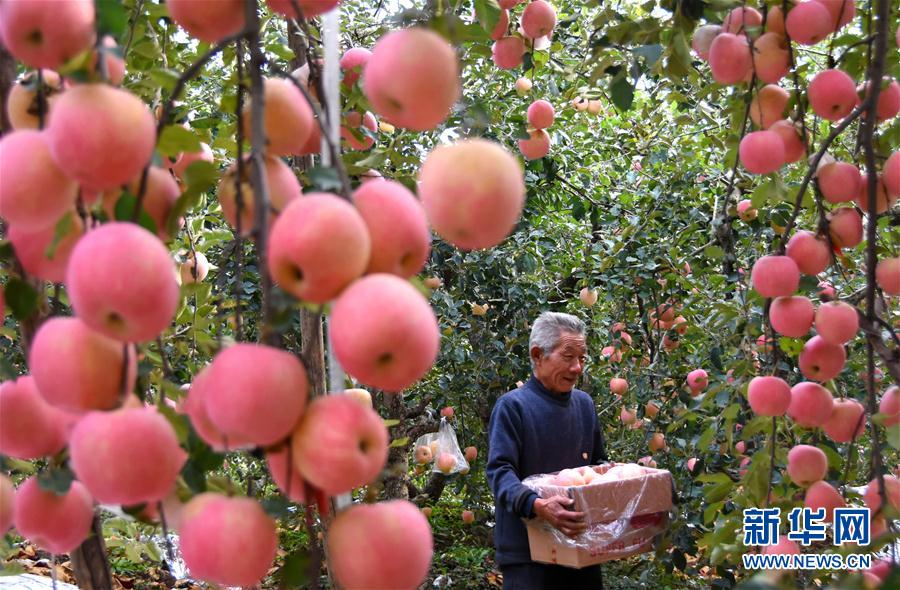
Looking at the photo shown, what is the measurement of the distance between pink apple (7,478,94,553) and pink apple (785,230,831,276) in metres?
1.08

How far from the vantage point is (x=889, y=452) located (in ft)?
10.5

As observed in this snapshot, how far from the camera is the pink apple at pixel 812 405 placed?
1.34 meters

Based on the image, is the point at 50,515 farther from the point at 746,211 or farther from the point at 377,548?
the point at 746,211

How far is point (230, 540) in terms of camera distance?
49 cm

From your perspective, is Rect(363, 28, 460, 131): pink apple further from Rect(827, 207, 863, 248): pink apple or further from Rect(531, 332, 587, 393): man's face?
Rect(531, 332, 587, 393): man's face

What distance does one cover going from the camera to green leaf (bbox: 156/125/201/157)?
2.04ft

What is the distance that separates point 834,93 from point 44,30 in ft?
3.67

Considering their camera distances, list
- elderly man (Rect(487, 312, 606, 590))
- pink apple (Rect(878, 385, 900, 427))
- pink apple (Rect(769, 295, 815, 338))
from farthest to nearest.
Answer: elderly man (Rect(487, 312, 606, 590))
pink apple (Rect(769, 295, 815, 338))
pink apple (Rect(878, 385, 900, 427))

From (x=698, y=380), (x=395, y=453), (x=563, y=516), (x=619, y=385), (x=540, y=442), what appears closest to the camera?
(x=563, y=516)

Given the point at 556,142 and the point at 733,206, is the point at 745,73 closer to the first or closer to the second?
the point at 733,206

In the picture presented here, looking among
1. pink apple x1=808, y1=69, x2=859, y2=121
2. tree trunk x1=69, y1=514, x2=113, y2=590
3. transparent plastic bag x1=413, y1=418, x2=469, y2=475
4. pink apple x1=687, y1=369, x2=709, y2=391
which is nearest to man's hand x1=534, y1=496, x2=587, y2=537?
pink apple x1=687, y1=369, x2=709, y2=391

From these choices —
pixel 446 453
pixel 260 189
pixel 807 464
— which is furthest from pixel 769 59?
pixel 446 453

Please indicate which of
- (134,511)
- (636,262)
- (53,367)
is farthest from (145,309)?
(636,262)

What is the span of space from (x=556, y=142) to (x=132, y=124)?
126 inches
